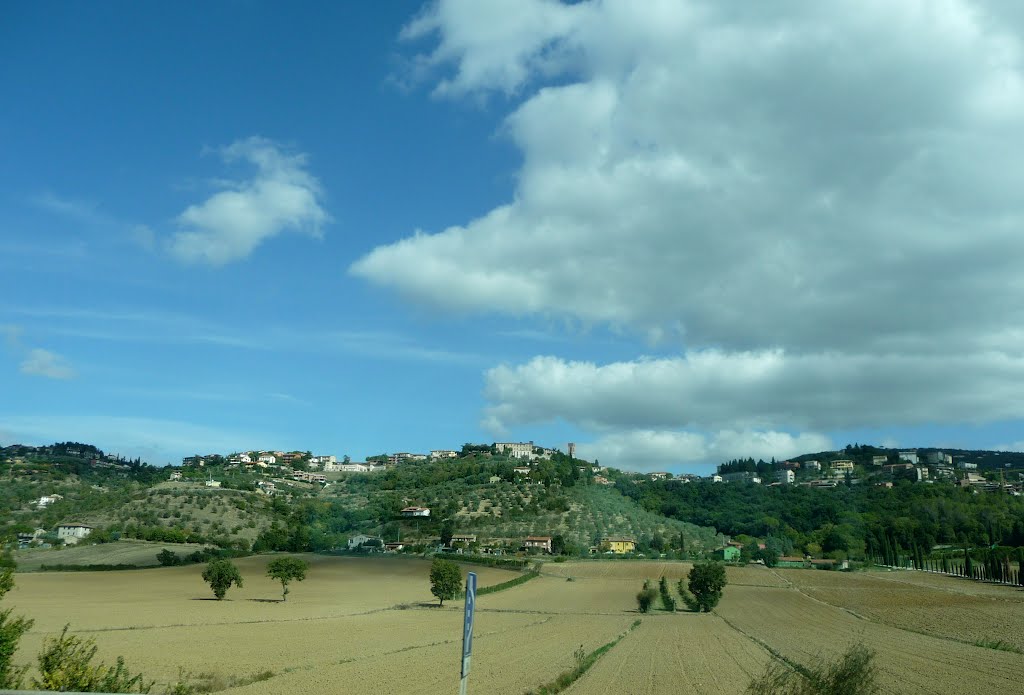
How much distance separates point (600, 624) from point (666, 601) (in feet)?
83.4

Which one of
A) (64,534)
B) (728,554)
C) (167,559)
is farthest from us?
(728,554)

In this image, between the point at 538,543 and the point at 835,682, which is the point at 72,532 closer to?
the point at 538,543

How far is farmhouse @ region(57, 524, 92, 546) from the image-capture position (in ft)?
479

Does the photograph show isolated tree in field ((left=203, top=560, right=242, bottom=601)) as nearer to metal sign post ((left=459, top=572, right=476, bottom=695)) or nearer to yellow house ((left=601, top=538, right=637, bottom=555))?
metal sign post ((left=459, top=572, right=476, bottom=695))

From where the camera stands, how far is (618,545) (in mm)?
172250

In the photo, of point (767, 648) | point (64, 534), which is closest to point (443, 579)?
point (767, 648)

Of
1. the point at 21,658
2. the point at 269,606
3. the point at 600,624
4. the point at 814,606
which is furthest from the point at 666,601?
the point at 21,658

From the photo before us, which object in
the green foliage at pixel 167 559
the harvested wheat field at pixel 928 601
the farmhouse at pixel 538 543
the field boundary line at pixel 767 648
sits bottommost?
the harvested wheat field at pixel 928 601

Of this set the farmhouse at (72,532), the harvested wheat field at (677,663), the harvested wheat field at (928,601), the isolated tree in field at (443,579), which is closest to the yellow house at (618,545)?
the harvested wheat field at (928,601)

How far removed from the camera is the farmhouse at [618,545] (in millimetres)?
167575

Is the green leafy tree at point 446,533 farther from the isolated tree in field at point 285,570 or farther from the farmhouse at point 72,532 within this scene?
the isolated tree in field at point 285,570

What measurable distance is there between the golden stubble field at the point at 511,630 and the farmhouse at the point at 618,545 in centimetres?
5354

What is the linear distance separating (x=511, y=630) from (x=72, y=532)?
127 metres

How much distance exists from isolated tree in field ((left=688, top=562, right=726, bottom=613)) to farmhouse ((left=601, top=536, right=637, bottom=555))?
8613 cm
